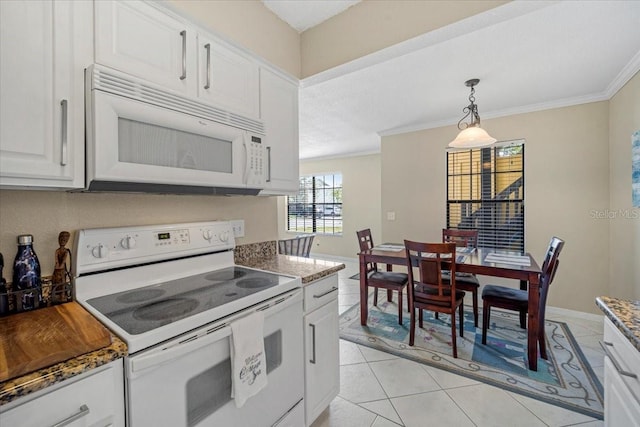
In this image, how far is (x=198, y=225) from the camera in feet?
5.31

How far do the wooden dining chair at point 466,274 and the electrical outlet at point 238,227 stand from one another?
2.01m

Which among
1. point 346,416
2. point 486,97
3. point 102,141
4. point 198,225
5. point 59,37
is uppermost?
point 486,97

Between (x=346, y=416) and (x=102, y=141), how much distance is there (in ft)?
6.37

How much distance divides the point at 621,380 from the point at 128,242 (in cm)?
200

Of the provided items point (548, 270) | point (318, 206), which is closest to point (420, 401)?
point (548, 270)

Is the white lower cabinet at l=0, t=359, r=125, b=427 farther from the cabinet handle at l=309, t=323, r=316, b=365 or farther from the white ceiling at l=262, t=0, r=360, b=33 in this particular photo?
the white ceiling at l=262, t=0, r=360, b=33

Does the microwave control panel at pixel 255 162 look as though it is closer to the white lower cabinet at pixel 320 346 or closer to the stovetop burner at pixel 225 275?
the stovetop burner at pixel 225 275

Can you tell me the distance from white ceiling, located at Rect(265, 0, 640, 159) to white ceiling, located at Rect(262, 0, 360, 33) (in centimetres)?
5

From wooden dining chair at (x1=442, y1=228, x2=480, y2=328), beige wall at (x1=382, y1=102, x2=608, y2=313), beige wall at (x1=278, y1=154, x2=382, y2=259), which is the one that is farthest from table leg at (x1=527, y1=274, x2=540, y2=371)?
beige wall at (x1=278, y1=154, x2=382, y2=259)

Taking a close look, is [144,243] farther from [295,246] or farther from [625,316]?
[295,246]

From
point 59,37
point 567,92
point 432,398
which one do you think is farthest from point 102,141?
point 567,92

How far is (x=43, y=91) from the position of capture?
3.08 ft

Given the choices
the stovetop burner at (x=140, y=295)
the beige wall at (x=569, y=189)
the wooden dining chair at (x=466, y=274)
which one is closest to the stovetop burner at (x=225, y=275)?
the stovetop burner at (x=140, y=295)

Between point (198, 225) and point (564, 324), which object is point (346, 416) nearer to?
point (198, 225)
